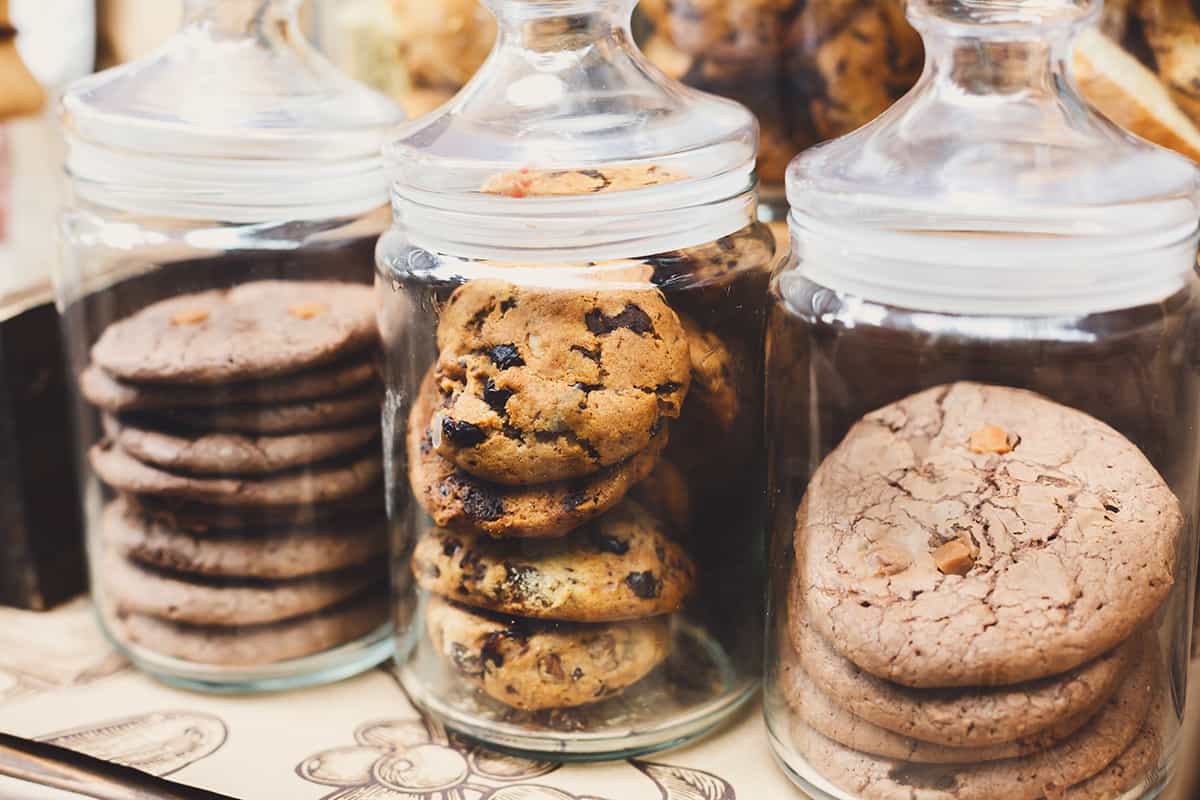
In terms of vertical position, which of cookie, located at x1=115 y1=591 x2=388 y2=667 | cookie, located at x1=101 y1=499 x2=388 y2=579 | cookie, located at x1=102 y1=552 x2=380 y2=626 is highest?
cookie, located at x1=101 y1=499 x2=388 y2=579

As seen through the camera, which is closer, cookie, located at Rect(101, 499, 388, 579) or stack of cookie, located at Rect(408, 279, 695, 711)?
stack of cookie, located at Rect(408, 279, 695, 711)

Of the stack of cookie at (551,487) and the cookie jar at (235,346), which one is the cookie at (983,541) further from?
the cookie jar at (235,346)

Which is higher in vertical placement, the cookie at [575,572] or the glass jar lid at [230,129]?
the glass jar lid at [230,129]

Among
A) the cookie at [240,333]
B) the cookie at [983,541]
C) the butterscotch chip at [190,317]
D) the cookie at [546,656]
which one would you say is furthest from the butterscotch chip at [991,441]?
the butterscotch chip at [190,317]

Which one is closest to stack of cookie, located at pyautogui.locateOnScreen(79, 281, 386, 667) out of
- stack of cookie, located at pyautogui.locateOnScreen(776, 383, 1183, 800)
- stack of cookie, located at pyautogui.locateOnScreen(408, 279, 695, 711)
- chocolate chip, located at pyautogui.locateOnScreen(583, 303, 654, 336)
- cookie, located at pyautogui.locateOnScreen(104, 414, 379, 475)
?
cookie, located at pyautogui.locateOnScreen(104, 414, 379, 475)

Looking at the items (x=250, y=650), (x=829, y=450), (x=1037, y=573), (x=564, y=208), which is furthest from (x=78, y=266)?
(x=1037, y=573)

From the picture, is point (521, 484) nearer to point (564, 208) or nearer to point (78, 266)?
point (564, 208)

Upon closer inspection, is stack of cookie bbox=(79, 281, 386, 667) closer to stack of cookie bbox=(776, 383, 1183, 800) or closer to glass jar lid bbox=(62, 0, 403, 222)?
glass jar lid bbox=(62, 0, 403, 222)
